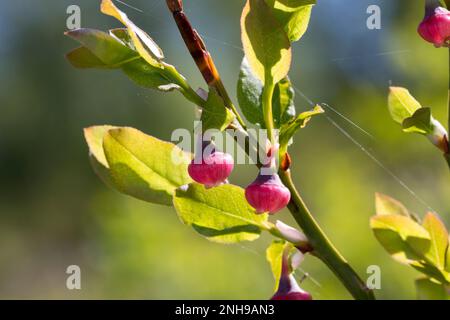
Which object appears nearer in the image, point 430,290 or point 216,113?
point 216,113

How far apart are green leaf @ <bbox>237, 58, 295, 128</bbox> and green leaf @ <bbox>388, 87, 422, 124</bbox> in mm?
73

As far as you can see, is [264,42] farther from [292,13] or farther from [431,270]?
[431,270]

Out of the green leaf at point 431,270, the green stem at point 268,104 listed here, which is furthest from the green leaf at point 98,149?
the green leaf at point 431,270

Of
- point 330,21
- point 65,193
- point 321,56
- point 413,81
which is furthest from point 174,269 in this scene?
point 65,193

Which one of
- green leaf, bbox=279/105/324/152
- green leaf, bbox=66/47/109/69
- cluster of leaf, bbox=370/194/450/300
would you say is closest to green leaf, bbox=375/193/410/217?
cluster of leaf, bbox=370/194/450/300

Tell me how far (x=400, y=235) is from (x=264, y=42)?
0.52 feet

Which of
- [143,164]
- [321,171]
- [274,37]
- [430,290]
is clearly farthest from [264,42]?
[321,171]

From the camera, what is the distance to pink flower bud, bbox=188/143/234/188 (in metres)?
0.41

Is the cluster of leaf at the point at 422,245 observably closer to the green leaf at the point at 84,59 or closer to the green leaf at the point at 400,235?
the green leaf at the point at 400,235

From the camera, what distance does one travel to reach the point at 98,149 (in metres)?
0.47

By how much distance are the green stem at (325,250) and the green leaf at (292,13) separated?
8 centimetres

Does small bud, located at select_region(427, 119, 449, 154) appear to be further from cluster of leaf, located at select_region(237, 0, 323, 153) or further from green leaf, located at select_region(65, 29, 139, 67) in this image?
green leaf, located at select_region(65, 29, 139, 67)

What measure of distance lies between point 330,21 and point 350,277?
11.7 ft

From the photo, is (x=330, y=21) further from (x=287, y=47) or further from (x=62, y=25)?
(x=62, y=25)
